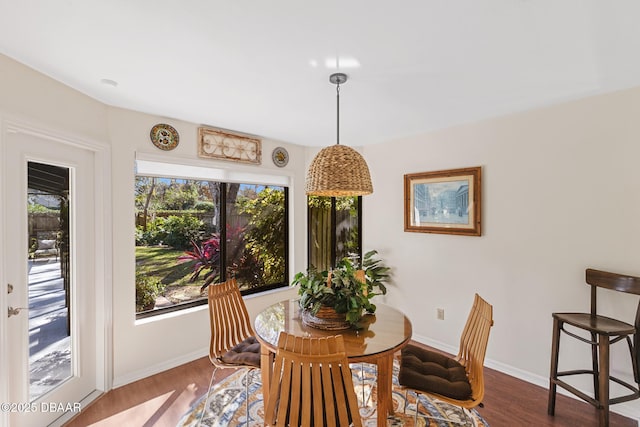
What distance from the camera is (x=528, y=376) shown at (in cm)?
264

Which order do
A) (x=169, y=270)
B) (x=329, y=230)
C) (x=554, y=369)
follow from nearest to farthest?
(x=554, y=369), (x=169, y=270), (x=329, y=230)

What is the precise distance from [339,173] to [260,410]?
1.85 m

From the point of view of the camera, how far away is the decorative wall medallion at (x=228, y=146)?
3096mm

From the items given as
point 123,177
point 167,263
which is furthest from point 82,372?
point 123,177

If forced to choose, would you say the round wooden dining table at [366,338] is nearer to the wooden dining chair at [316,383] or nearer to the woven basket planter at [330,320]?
the woven basket planter at [330,320]

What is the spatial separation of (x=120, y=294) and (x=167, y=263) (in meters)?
0.52

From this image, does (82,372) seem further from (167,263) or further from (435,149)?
(435,149)

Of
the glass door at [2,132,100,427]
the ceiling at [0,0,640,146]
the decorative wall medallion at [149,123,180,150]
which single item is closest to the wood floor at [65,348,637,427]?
the glass door at [2,132,100,427]

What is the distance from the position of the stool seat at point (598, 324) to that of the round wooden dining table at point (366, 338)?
116 centimetres

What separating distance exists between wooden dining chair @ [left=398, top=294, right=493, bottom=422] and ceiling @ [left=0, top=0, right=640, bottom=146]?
1.51 m

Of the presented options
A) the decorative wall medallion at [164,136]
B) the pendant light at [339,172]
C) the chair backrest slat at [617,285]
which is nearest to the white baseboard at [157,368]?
the decorative wall medallion at [164,136]

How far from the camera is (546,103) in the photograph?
95.9 inches

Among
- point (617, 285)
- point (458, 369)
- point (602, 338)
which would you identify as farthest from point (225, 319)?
point (617, 285)

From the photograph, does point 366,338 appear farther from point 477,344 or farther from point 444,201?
point 444,201
